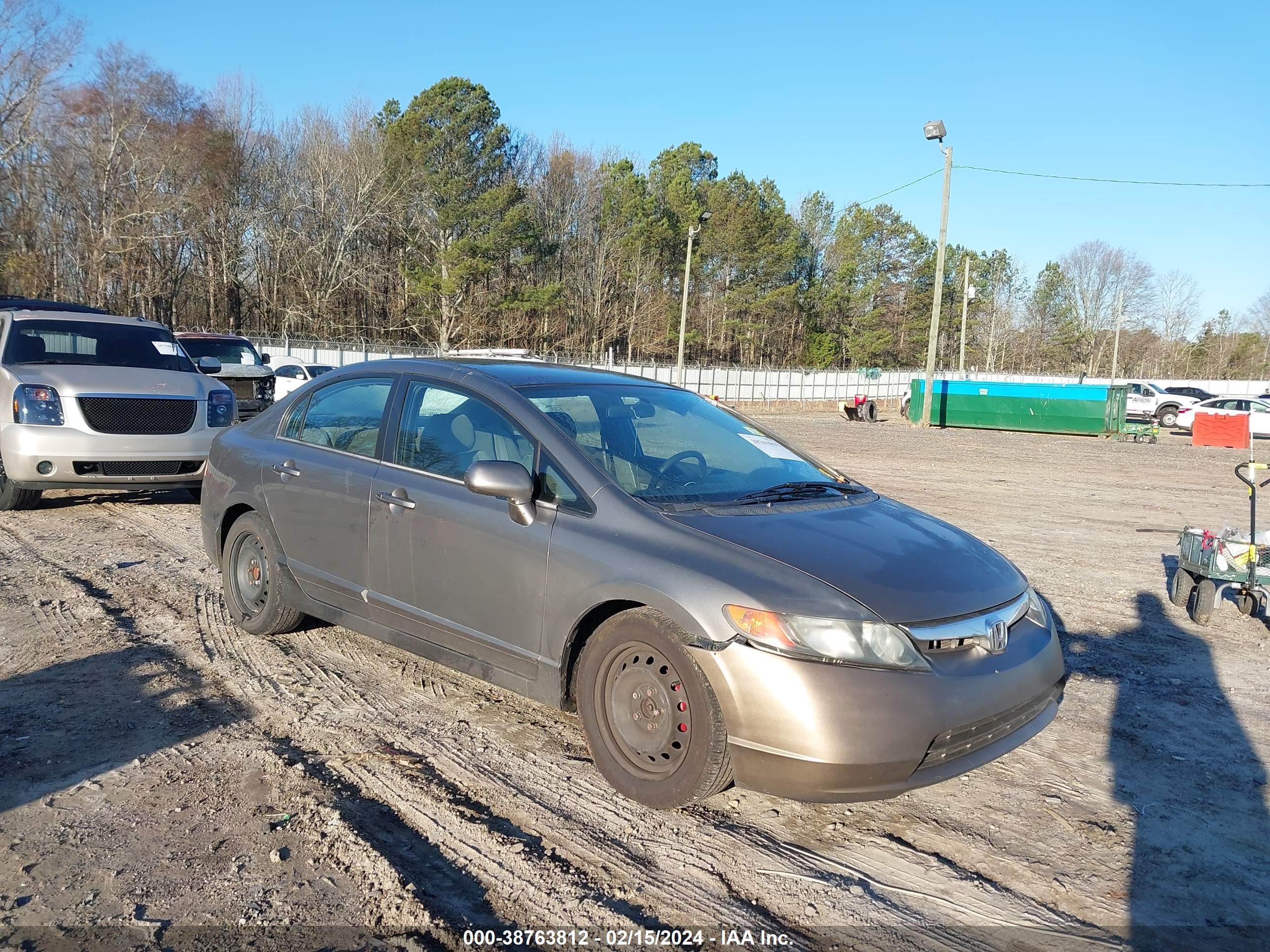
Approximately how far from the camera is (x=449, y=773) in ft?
12.2

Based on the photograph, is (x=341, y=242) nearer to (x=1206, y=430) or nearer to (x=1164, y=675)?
(x=1206, y=430)

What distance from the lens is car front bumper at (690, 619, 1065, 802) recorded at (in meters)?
3.00

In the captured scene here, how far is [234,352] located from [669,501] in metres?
16.6

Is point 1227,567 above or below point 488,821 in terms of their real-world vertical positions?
above

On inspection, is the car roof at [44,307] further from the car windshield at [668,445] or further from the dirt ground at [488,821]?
the car windshield at [668,445]

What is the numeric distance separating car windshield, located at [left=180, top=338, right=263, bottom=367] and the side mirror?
15.2 metres

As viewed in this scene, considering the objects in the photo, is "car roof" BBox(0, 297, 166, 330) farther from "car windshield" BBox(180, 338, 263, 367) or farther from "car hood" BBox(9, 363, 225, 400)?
"car windshield" BBox(180, 338, 263, 367)

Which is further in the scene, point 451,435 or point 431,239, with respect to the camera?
point 431,239

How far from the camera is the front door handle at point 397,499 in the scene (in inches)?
167

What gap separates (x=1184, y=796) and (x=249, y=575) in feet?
15.9

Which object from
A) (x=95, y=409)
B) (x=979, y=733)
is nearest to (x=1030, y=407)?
(x=95, y=409)

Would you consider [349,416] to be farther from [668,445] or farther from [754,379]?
[754,379]

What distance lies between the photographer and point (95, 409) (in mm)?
8594

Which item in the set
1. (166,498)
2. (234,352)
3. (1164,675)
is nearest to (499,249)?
(234,352)
